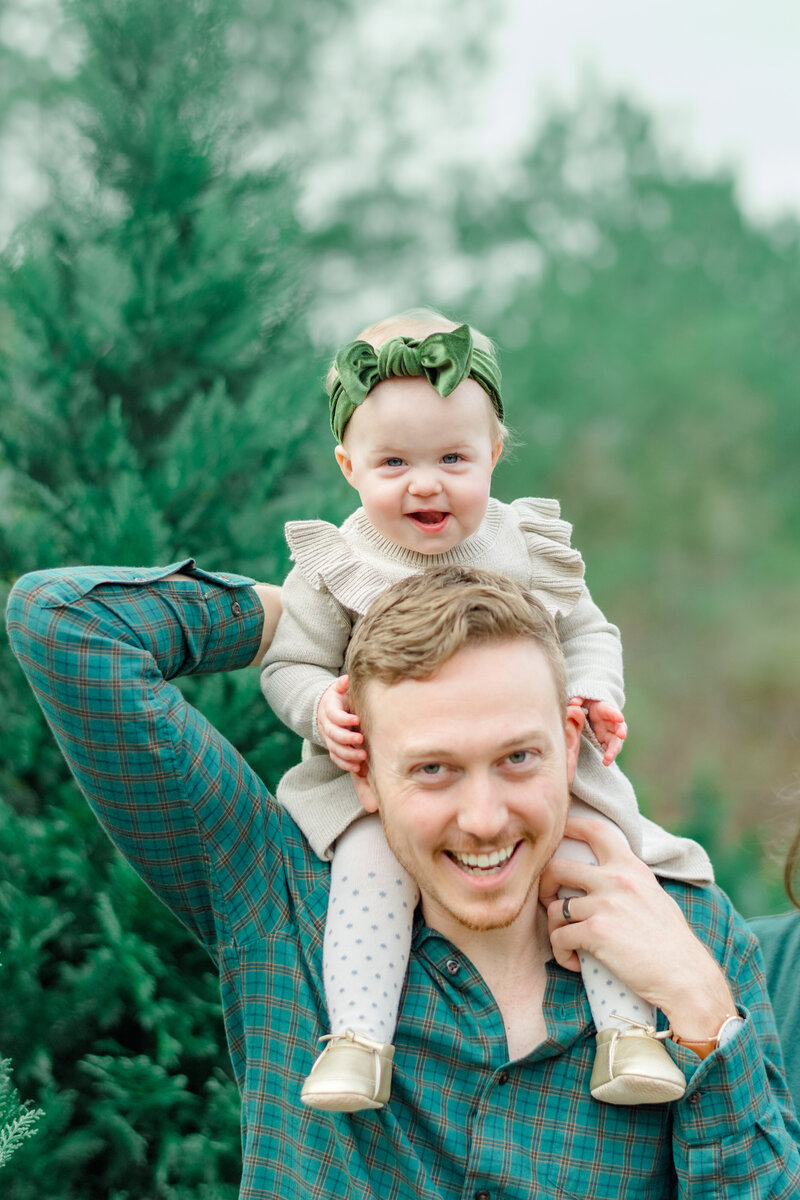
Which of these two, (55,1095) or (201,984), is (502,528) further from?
(55,1095)

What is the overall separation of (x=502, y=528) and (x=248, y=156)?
4.50 feet

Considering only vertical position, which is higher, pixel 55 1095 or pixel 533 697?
pixel 533 697

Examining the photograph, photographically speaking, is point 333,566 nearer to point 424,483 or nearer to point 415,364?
point 424,483

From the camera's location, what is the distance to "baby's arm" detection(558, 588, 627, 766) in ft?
7.07

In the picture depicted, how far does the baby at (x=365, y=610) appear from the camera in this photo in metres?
1.97

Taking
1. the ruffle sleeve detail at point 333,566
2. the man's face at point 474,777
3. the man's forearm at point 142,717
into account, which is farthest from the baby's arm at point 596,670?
the man's forearm at point 142,717

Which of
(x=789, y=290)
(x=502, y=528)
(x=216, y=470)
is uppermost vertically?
(x=789, y=290)

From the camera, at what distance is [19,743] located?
2557 millimetres

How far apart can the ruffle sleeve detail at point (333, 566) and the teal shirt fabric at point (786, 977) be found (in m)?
1.29

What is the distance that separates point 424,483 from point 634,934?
86 cm

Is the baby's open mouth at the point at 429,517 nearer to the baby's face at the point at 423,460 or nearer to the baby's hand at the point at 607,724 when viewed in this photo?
the baby's face at the point at 423,460

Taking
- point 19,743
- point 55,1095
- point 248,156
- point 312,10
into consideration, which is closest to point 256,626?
point 19,743

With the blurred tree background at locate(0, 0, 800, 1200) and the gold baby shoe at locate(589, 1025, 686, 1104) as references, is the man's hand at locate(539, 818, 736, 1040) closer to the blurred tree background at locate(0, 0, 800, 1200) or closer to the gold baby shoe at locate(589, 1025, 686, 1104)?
the gold baby shoe at locate(589, 1025, 686, 1104)

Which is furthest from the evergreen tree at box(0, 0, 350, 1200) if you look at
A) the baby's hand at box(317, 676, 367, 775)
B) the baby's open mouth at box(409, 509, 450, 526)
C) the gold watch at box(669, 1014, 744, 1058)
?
the gold watch at box(669, 1014, 744, 1058)
